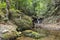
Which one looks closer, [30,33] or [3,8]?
[30,33]

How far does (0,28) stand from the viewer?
16.3m

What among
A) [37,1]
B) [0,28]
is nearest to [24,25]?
[0,28]

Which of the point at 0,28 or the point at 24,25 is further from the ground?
the point at 0,28

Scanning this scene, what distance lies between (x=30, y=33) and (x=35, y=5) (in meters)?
49.1

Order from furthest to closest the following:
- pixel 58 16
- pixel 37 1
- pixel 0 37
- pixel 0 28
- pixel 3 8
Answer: pixel 37 1, pixel 58 16, pixel 3 8, pixel 0 28, pixel 0 37

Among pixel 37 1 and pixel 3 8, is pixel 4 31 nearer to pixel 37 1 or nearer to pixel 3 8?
pixel 3 8

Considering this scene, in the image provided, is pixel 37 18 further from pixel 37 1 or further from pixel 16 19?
pixel 16 19

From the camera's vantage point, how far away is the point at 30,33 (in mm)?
20469

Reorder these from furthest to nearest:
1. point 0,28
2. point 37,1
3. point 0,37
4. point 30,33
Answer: point 37,1
point 30,33
point 0,28
point 0,37

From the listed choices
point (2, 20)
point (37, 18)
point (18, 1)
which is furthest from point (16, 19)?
point (37, 18)

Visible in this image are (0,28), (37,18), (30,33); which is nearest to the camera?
(0,28)

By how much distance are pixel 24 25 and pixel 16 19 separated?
1.72 metres

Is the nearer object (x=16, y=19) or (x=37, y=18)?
(x=16, y=19)

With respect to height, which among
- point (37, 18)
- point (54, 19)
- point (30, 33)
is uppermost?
point (30, 33)
